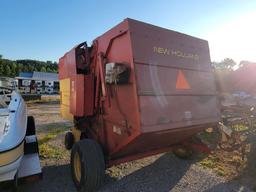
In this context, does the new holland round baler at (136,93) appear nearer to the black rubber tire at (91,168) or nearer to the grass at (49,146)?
the black rubber tire at (91,168)

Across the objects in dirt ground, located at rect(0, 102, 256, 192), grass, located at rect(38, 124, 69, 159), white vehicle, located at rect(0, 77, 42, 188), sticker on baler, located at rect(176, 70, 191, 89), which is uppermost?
sticker on baler, located at rect(176, 70, 191, 89)

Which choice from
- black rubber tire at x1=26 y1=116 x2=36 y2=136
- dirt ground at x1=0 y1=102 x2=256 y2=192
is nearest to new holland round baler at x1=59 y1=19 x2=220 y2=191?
dirt ground at x1=0 y1=102 x2=256 y2=192

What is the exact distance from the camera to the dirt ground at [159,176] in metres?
3.98

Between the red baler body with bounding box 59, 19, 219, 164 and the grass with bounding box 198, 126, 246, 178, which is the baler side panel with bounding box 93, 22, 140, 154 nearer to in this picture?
the red baler body with bounding box 59, 19, 219, 164

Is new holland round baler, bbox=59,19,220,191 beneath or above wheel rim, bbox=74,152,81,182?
above

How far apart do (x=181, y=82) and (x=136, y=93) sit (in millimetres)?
902

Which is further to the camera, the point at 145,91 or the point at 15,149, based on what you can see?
the point at 145,91

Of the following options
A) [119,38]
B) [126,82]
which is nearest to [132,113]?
[126,82]

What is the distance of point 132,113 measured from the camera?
324 cm

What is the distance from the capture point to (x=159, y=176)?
448cm

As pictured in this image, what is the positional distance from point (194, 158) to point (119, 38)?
3.29 metres

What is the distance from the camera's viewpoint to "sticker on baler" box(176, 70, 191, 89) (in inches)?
142

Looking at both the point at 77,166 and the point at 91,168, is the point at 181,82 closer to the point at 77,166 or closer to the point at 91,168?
the point at 91,168

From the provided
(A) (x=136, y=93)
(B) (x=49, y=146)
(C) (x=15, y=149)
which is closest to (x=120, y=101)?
(A) (x=136, y=93)
